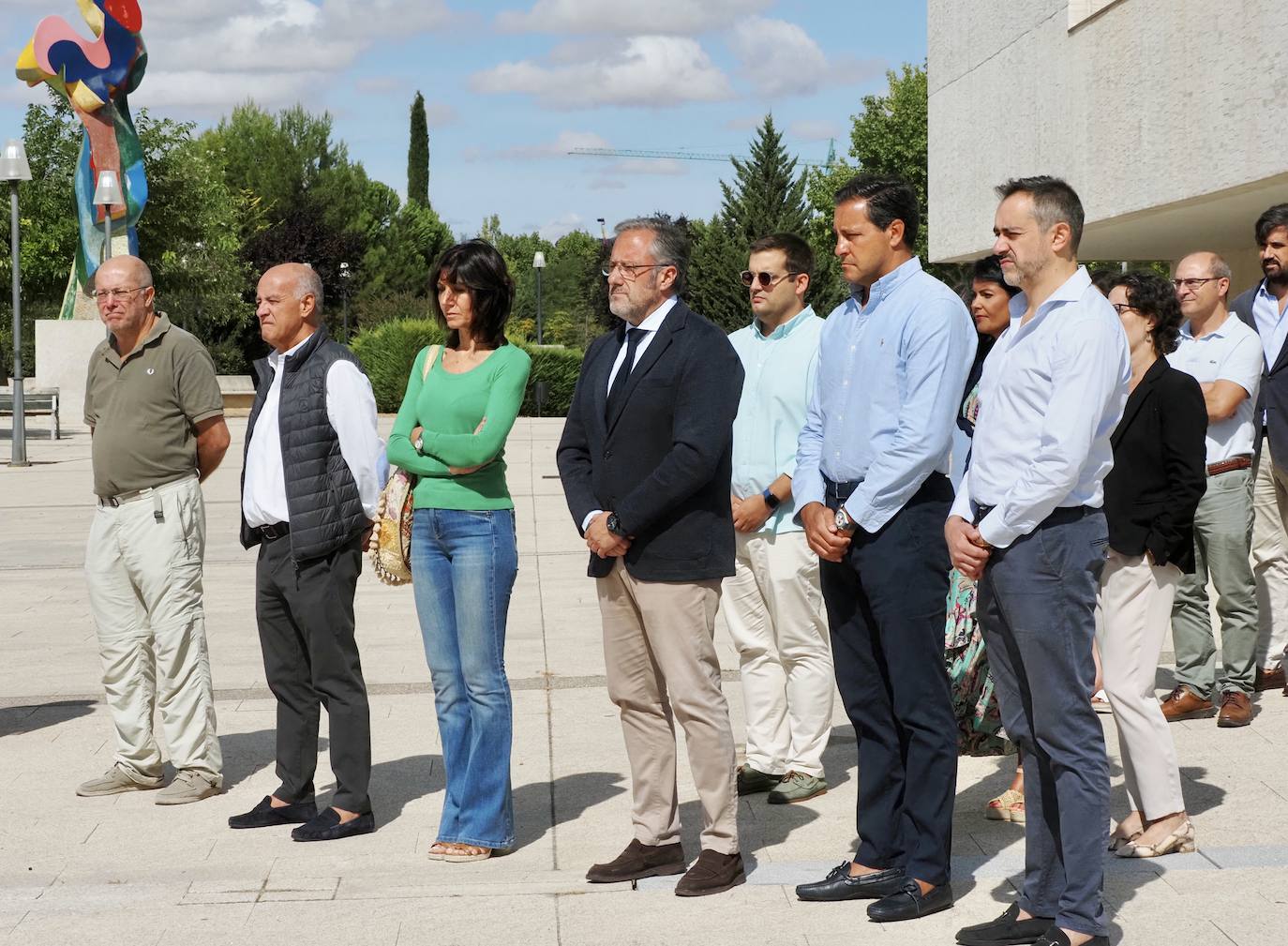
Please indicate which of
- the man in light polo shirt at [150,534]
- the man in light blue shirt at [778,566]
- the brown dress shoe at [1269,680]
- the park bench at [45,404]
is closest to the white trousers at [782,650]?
the man in light blue shirt at [778,566]

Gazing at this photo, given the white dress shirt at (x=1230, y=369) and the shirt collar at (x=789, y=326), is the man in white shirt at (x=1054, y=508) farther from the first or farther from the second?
the white dress shirt at (x=1230, y=369)

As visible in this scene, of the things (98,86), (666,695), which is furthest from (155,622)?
(98,86)

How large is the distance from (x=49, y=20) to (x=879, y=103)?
4544 cm

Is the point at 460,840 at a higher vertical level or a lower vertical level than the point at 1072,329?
lower

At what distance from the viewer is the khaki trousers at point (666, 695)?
4715 mm

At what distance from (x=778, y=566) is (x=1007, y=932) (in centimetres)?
189

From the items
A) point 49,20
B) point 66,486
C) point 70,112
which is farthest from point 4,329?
point 66,486

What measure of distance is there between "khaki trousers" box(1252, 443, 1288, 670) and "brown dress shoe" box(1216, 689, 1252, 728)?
75 centimetres

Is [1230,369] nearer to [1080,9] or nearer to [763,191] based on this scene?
[1080,9]

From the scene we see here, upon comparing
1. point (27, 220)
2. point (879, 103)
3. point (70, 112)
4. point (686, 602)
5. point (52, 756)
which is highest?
point (879, 103)

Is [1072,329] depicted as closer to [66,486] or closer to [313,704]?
[313,704]

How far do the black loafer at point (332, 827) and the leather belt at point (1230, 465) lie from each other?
397 centimetres

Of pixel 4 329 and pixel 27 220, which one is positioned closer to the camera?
pixel 27 220

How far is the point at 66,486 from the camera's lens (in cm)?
1905
